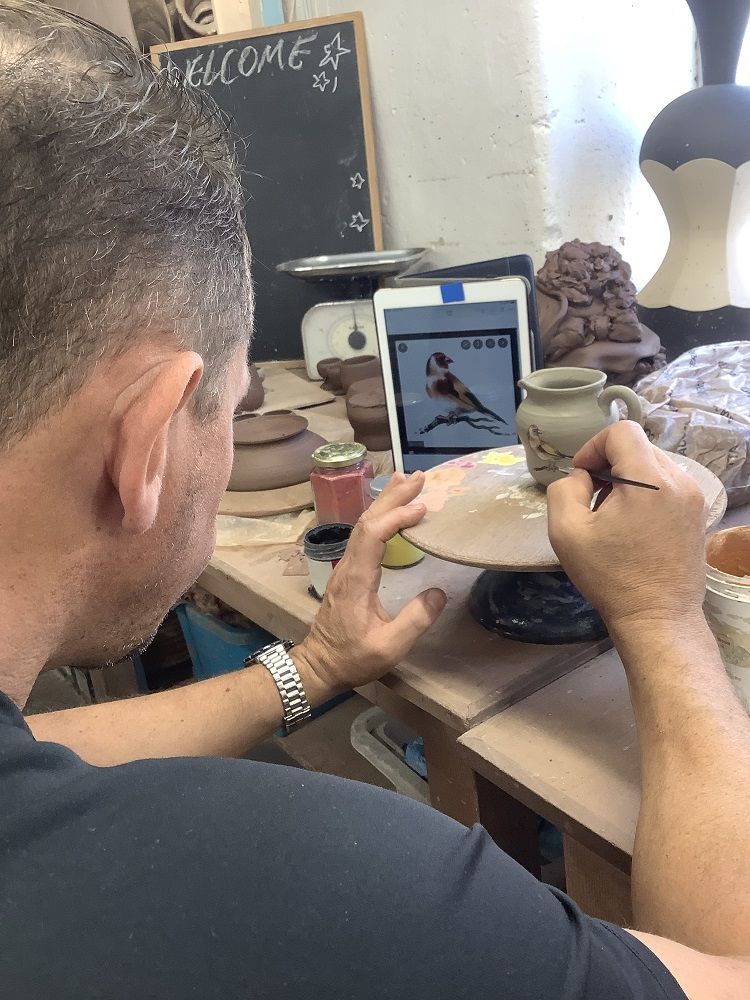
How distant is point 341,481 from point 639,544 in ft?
1.88

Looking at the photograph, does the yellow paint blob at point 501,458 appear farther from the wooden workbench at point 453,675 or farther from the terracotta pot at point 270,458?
the terracotta pot at point 270,458

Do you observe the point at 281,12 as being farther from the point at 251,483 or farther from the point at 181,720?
the point at 181,720

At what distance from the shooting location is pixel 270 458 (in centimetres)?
147

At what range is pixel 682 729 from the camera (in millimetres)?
650

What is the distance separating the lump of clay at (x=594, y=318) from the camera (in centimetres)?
153

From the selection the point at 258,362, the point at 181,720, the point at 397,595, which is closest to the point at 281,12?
the point at 258,362

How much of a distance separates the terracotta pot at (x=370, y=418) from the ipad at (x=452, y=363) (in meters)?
0.17

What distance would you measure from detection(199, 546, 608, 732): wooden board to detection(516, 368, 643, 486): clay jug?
0.21 meters

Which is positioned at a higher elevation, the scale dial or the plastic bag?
the scale dial

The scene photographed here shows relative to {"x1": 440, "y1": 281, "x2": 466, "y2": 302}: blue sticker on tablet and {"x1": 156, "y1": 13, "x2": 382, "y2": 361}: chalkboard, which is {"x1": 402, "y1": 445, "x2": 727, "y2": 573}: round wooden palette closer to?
{"x1": 440, "y1": 281, "x2": 466, "y2": 302}: blue sticker on tablet

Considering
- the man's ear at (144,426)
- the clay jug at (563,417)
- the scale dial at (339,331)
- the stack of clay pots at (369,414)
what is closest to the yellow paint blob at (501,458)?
the clay jug at (563,417)

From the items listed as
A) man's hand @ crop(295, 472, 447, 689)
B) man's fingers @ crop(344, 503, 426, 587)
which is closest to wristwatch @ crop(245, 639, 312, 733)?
man's hand @ crop(295, 472, 447, 689)

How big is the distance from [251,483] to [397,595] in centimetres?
51

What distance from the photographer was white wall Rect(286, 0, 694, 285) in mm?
1755
